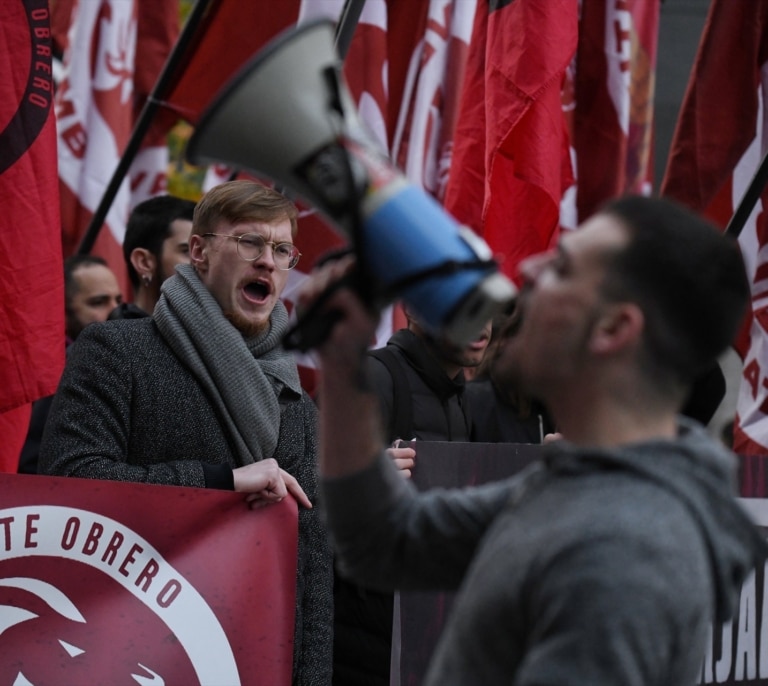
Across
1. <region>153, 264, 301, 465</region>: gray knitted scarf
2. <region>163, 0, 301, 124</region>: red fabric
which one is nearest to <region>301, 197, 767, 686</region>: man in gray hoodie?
<region>153, 264, 301, 465</region>: gray knitted scarf

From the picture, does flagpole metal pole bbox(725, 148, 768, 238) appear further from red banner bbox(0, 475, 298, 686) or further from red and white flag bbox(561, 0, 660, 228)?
red banner bbox(0, 475, 298, 686)

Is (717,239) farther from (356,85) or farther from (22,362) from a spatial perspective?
(356,85)

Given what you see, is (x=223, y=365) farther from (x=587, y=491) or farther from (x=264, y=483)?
(x=587, y=491)

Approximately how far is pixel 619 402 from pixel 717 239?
10.1 inches

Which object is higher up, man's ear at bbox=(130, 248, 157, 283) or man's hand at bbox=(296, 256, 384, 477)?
man's hand at bbox=(296, 256, 384, 477)

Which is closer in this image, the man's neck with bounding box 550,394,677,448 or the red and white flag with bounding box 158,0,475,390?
the man's neck with bounding box 550,394,677,448

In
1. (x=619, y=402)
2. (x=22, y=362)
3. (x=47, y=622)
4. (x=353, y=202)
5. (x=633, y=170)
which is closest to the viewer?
(x=353, y=202)

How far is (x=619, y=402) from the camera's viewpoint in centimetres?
177

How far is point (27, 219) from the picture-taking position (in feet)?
13.7

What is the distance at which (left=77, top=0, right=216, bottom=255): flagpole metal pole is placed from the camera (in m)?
6.06

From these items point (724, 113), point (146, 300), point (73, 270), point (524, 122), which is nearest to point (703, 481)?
point (146, 300)

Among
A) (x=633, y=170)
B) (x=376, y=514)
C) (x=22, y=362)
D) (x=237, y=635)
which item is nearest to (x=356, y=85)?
(x=633, y=170)

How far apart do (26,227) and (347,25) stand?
60.2 inches

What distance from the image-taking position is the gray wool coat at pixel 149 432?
3.22m
